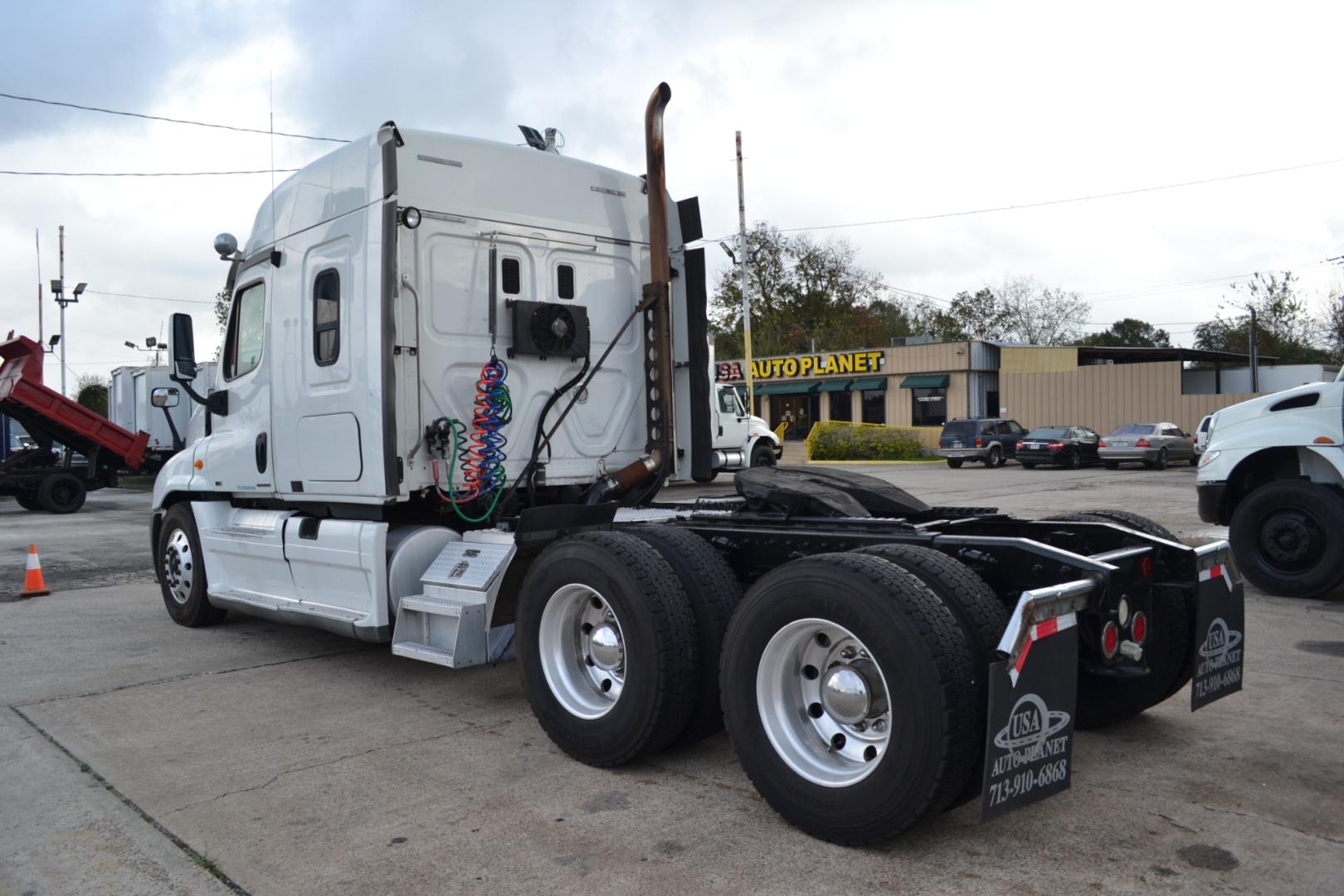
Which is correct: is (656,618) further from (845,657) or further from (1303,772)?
(1303,772)

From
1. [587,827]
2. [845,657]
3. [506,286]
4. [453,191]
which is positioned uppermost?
[453,191]

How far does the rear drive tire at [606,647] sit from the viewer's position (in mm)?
4207

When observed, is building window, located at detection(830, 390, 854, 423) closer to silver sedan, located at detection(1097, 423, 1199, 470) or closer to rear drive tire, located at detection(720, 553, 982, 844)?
silver sedan, located at detection(1097, 423, 1199, 470)

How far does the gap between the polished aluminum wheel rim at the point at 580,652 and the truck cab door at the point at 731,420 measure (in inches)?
663

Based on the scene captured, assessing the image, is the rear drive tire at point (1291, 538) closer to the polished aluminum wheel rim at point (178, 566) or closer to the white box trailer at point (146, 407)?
the polished aluminum wheel rim at point (178, 566)

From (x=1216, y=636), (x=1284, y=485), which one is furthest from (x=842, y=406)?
(x=1216, y=636)

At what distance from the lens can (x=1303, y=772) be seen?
4.21 m

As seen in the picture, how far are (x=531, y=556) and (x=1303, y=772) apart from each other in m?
3.59

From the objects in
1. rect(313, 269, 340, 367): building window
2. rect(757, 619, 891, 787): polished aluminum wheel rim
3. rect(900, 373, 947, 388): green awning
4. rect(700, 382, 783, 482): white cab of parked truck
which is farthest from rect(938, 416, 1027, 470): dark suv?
rect(757, 619, 891, 787): polished aluminum wheel rim

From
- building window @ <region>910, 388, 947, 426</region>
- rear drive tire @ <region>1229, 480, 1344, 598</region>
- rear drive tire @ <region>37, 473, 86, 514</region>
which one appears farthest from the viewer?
building window @ <region>910, 388, 947, 426</region>

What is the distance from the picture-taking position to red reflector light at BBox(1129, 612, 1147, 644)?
398 cm

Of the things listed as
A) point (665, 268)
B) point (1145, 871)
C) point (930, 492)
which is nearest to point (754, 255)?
point (930, 492)

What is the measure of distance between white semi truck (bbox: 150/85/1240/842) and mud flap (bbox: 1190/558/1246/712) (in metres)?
0.03

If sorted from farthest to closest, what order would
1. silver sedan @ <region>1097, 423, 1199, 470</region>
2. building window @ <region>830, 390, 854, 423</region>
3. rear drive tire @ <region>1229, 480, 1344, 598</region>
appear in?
building window @ <region>830, 390, 854, 423</region>, silver sedan @ <region>1097, 423, 1199, 470</region>, rear drive tire @ <region>1229, 480, 1344, 598</region>
